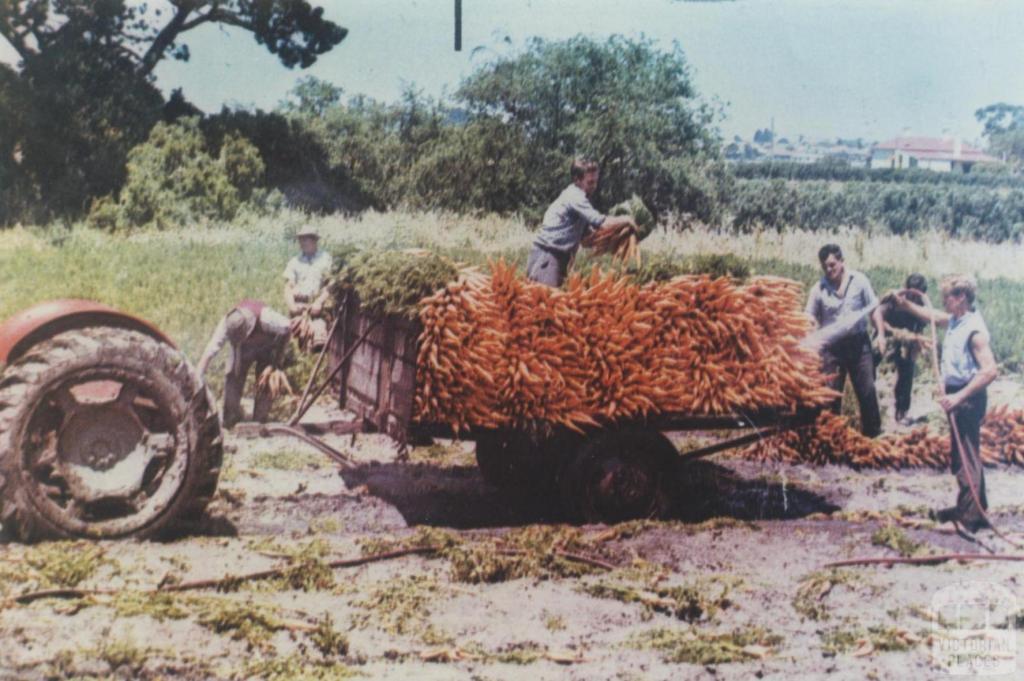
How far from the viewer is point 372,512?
4.77 meters

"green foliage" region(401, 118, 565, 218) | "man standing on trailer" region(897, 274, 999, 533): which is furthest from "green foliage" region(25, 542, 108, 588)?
"man standing on trailer" region(897, 274, 999, 533)

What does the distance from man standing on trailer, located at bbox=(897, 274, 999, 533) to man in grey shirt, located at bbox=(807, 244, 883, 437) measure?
0.22 meters

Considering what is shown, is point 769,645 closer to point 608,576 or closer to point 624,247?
point 608,576

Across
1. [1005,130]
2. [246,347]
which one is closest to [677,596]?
[246,347]

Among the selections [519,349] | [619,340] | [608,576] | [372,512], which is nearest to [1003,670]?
[608,576]

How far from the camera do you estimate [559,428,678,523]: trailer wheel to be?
4875 millimetres

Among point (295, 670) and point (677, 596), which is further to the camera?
point (677, 596)

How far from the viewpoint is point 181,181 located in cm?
446

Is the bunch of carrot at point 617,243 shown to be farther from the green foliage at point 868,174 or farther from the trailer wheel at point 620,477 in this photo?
the trailer wheel at point 620,477

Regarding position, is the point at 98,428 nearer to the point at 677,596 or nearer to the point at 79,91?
the point at 79,91

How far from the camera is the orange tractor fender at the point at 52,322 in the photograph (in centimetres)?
421

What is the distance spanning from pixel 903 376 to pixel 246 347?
3.06m

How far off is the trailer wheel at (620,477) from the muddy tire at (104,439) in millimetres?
1600

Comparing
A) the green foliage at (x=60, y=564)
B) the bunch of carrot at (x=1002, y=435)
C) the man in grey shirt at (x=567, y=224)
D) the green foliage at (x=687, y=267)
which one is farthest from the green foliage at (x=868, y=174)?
the green foliage at (x=60, y=564)
